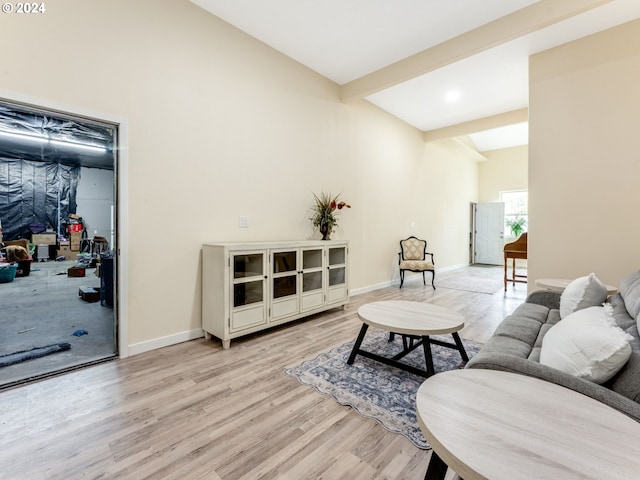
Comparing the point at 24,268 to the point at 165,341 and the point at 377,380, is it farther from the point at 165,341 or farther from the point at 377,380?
the point at 377,380

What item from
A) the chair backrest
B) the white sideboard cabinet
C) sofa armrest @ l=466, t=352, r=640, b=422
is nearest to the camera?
sofa armrest @ l=466, t=352, r=640, b=422

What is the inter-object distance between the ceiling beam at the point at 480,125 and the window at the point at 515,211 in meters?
3.87

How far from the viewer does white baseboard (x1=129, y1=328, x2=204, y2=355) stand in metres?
2.65

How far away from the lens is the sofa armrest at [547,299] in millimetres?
2697

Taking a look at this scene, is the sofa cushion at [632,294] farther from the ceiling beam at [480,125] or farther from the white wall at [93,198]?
the white wall at [93,198]

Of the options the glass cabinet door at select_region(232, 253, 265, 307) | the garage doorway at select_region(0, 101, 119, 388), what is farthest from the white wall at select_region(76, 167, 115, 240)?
the glass cabinet door at select_region(232, 253, 265, 307)

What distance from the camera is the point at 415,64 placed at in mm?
3861

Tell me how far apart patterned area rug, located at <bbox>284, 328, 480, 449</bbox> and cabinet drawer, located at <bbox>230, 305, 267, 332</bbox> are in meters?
0.76

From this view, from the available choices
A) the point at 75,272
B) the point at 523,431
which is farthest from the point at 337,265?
the point at 75,272

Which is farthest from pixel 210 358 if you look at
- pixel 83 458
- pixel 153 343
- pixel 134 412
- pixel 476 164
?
pixel 476 164

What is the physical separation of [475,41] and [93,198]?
6521 mm

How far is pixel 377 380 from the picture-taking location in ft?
7.21

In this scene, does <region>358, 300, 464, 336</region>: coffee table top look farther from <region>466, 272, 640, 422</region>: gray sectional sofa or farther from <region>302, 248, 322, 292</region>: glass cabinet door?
<region>302, 248, 322, 292</region>: glass cabinet door

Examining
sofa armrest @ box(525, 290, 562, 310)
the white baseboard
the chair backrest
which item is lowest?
the white baseboard
